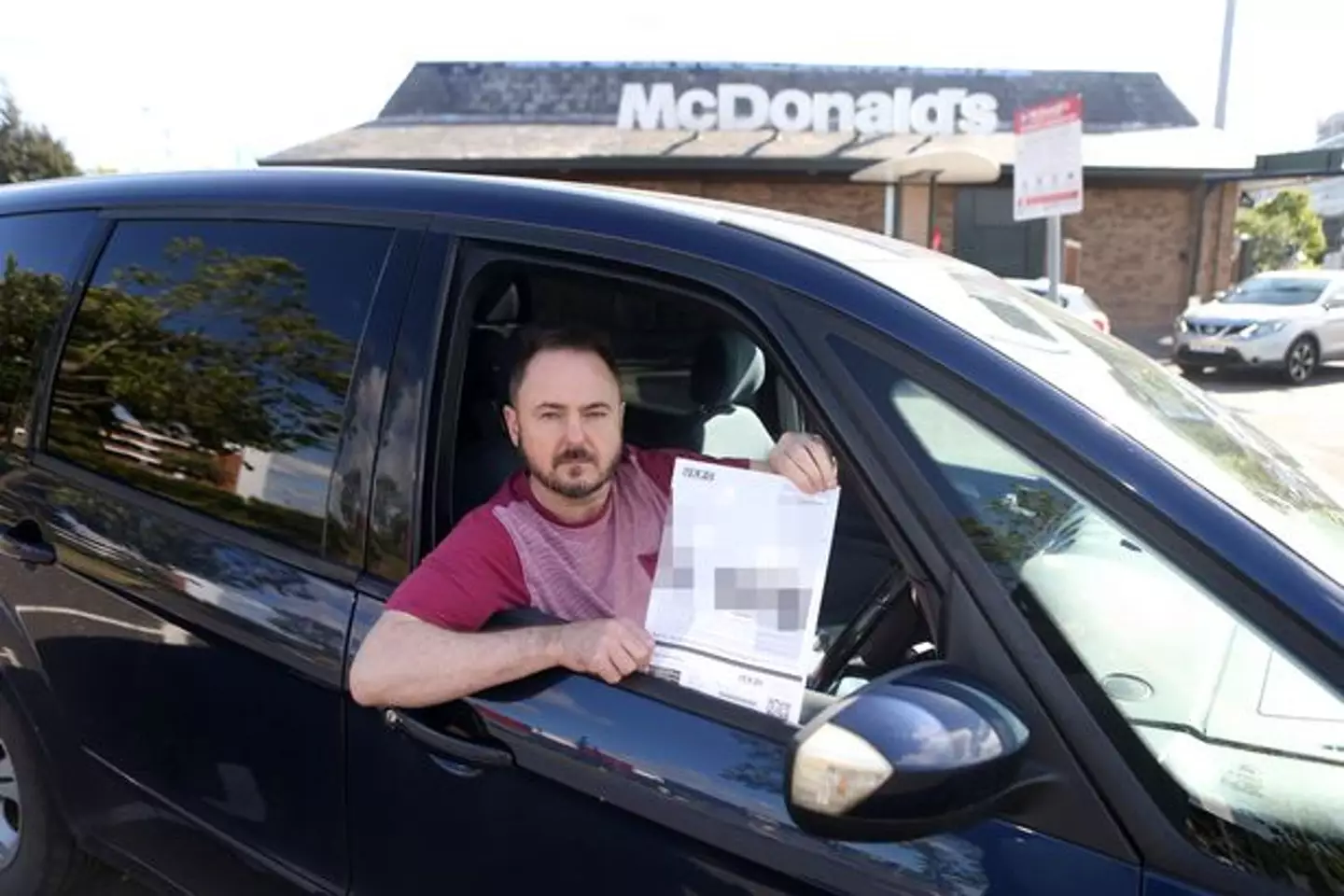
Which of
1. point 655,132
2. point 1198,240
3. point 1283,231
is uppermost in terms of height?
point 1283,231

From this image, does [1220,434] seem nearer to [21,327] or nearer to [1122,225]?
[21,327]

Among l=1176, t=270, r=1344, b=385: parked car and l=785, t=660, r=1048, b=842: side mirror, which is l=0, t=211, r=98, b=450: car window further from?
l=1176, t=270, r=1344, b=385: parked car

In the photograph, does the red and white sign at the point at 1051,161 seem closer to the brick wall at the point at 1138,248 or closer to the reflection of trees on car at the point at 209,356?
the reflection of trees on car at the point at 209,356

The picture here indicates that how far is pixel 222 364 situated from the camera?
6.64 ft

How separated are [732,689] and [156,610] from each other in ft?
4.03

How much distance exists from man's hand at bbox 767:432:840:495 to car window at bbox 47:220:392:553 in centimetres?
79

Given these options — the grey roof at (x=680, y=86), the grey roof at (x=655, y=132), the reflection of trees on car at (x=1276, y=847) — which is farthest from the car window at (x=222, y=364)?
the grey roof at (x=680, y=86)

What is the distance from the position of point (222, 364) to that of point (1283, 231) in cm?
4572

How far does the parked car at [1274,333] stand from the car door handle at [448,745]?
1477 centimetres

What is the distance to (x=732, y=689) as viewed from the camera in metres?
1.44

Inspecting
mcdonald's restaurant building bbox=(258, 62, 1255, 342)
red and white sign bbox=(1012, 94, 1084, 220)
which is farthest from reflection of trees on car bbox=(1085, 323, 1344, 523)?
mcdonald's restaurant building bbox=(258, 62, 1255, 342)

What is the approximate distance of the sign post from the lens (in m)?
8.02

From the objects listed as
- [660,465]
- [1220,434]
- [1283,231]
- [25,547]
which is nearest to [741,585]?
[660,465]

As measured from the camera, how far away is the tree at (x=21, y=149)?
30.8 m
